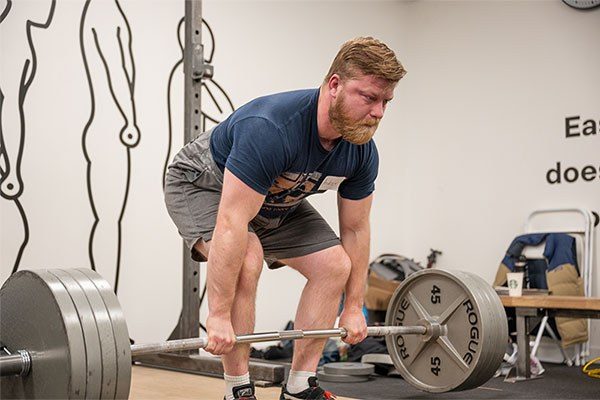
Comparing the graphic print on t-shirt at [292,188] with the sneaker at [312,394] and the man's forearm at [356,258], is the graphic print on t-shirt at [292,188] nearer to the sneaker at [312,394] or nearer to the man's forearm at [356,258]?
the man's forearm at [356,258]

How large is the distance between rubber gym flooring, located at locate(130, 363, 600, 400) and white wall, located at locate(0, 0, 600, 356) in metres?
0.77

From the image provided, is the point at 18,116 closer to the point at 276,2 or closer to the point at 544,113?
the point at 276,2

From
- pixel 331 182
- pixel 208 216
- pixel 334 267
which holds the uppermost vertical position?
pixel 331 182

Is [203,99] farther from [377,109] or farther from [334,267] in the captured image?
[377,109]

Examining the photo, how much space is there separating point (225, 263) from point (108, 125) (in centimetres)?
224

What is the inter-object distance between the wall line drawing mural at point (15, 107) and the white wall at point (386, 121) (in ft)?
0.06

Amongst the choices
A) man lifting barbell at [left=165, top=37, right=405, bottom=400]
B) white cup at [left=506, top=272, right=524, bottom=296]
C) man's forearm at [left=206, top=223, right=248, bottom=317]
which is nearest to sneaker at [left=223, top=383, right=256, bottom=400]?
man lifting barbell at [left=165, top=37, right=405, bottom=400]

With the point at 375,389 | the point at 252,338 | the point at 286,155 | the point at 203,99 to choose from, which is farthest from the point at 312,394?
the point at 203,99

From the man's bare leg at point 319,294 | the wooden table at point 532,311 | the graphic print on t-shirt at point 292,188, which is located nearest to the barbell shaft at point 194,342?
the man's bare leg at point 319,294

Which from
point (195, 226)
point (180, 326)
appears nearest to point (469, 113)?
point (180, 326)

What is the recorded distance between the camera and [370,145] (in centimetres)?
248

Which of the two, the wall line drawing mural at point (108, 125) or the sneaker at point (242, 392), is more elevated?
the wall line drawing mural at point (108, 125)

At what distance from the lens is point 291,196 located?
2.43m

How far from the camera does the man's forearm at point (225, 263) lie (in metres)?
2.12
